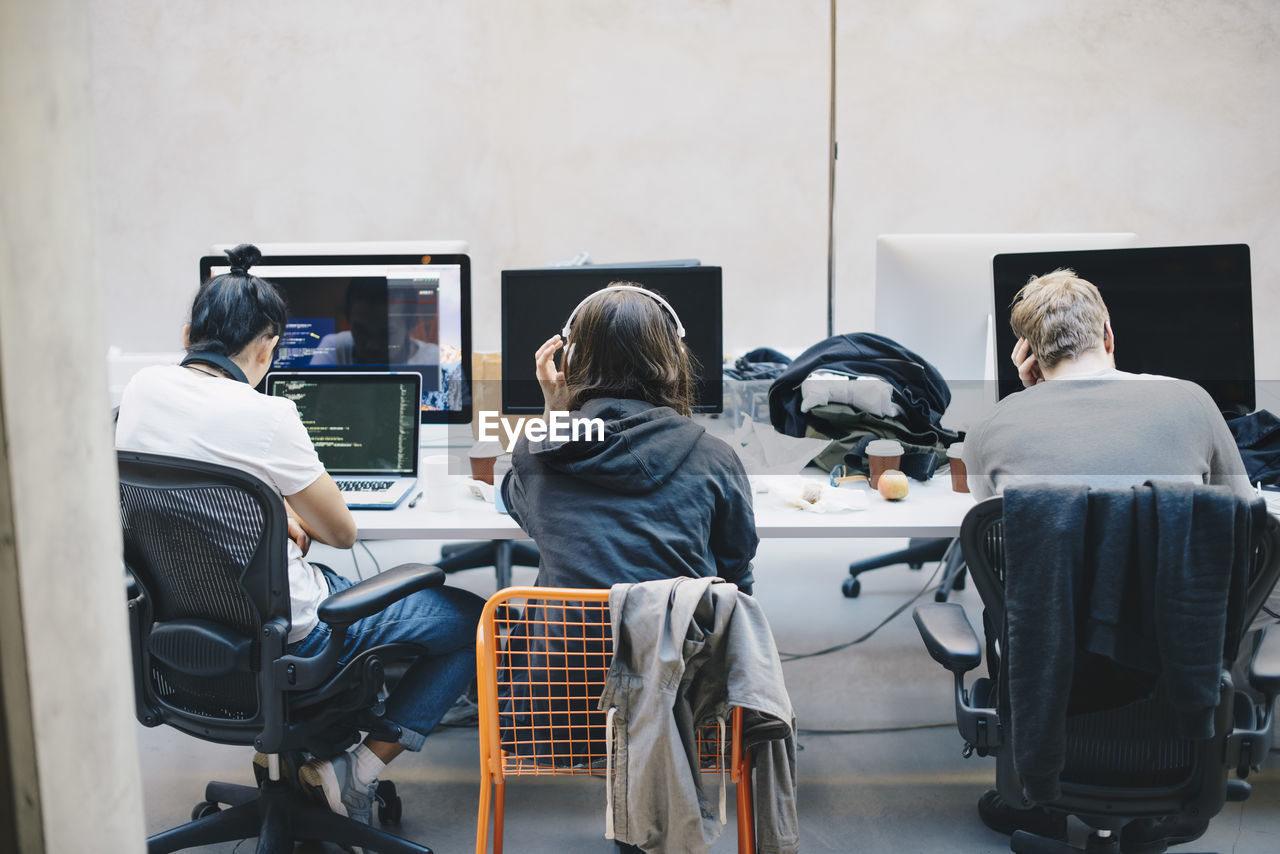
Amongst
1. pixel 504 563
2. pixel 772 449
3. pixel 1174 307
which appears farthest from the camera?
pixel 504 563

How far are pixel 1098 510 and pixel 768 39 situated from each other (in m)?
3.70

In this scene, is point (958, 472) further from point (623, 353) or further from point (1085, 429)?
point (623, 353)

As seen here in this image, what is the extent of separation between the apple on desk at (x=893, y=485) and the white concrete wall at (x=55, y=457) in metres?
1.61

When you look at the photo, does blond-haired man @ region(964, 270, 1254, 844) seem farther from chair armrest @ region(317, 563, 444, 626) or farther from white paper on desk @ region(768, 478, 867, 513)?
chair armrest @ region(317, 563, 444, 626)

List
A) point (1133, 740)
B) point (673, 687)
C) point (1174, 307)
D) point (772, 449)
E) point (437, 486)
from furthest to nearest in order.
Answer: point (772, 449) < point (1174, 307) < point (437, 486) < point (1133, 740) < point (673, 687)

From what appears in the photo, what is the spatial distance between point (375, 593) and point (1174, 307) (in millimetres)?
1795

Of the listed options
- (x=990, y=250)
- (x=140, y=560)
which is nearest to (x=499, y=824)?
(x=140, y=560)

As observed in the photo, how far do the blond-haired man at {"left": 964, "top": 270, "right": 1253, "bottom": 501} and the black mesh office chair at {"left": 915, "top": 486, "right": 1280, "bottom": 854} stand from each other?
0.70ft

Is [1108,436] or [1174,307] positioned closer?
[1108,436]

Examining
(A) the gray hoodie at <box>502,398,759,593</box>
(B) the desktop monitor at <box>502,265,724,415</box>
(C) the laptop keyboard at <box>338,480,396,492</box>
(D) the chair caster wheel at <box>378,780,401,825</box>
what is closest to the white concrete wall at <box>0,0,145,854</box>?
(A) the gray hoodie at <box>502,398,759,593</box>

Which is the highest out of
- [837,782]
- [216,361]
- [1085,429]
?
[216,361]

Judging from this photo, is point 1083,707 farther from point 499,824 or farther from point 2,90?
point 2,90

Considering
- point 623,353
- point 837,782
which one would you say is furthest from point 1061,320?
point 837,782

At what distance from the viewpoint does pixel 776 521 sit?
1941 mm
